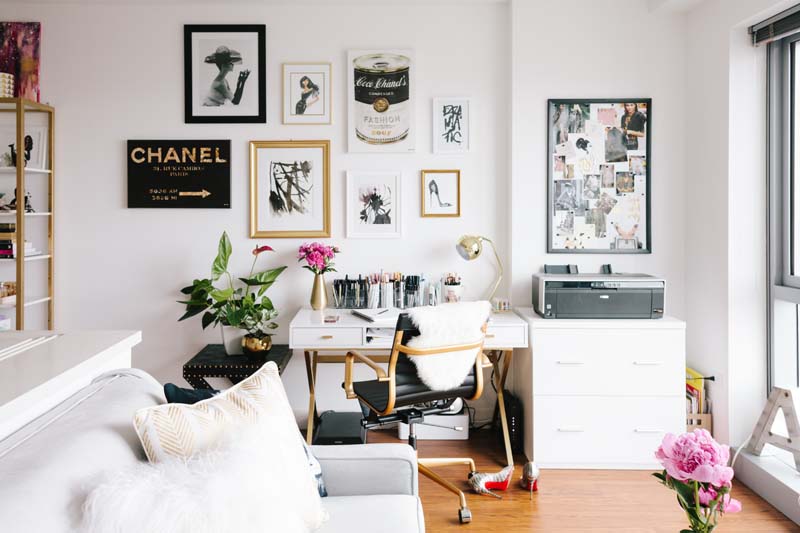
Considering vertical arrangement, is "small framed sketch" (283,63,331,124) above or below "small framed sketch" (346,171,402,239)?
above

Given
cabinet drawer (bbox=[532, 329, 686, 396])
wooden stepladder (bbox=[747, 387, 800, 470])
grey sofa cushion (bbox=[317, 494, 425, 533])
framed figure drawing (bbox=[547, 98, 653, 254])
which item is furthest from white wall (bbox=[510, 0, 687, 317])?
grey sofa cushion (bbox=[317, 494, 425, 533])

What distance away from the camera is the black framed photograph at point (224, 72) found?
3.52 metres

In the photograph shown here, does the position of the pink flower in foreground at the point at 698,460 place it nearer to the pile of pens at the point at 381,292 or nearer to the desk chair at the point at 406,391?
the desk chair at the point at 406,391

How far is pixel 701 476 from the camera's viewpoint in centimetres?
123

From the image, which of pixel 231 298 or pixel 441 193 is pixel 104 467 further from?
pixel 441 193

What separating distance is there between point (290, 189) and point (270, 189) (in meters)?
0.12

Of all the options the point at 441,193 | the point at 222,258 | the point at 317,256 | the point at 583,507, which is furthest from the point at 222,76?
the point at 583,507

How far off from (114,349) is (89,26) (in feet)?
8.60

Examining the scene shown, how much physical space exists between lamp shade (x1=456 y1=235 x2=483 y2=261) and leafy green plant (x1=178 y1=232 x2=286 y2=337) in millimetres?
1034

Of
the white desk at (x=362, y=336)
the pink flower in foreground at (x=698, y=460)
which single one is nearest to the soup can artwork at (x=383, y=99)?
the white desk at (x=362, y=336)

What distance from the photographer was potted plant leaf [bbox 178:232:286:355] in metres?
3.25

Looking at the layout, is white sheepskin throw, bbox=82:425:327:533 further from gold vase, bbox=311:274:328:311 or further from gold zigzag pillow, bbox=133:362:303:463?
gold vase, bbox=311:274:328:311

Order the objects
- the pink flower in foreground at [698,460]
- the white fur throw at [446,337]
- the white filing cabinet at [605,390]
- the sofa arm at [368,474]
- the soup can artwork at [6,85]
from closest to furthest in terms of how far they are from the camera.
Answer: the pink flower in foreground at [698,460]
the sofa arm at [368,474]
the white fur throw at [446,337]
the white filing cabinet at [605,390]
the soup can artwork at [6,85]

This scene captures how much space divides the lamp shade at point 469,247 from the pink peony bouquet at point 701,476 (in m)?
2.13
